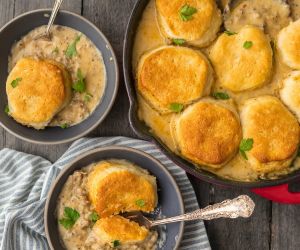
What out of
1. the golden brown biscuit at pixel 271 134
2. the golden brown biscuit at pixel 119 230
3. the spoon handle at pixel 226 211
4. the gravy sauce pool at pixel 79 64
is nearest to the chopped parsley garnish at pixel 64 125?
the gravy sauce pool at pixel 79 64

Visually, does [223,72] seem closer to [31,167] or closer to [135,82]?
[135,82]

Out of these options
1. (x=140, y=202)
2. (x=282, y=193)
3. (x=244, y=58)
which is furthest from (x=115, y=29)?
(x=282, y=193)

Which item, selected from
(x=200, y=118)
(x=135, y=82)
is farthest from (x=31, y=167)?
(x=200, y=118)

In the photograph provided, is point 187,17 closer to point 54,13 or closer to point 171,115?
point 171,115

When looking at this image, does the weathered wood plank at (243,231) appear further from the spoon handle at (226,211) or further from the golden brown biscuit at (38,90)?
the golden brown biscuit at (38,90)

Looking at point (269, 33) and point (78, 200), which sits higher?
point (269, 33)

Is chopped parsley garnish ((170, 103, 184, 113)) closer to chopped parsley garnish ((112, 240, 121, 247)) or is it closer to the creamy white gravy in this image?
the creamy white gravy
